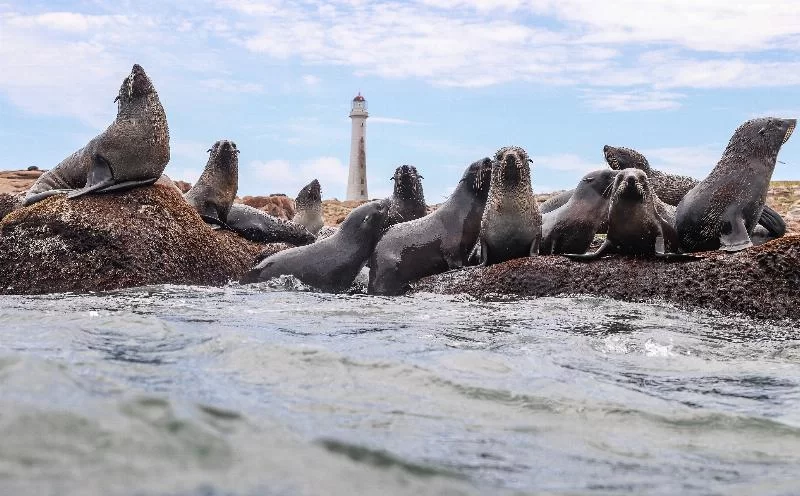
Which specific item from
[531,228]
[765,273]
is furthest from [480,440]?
[531,228]

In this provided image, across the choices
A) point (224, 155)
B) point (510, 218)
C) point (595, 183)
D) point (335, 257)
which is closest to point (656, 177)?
point (595, 183)

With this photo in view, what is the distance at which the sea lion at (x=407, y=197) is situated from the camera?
40.3ft

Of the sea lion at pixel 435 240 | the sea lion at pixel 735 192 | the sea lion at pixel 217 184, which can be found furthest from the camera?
the sea lion at pixel 217 184

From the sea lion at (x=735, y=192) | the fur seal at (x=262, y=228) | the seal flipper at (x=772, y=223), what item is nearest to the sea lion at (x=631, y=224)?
the sea lion at (x=735, y=192)

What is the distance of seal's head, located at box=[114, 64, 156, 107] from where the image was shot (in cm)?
1180

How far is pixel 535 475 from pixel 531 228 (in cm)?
785

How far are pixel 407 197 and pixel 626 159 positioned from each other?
3.65m

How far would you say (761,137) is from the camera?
34.6 ft

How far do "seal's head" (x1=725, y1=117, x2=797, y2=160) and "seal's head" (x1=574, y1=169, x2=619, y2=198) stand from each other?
137cm

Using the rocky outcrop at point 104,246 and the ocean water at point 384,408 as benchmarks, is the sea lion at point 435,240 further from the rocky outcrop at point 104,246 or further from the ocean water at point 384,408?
the ocean water at point 384,408

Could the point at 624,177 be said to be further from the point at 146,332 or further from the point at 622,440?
the point at 622,440

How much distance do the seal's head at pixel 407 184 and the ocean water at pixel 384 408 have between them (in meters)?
5.81

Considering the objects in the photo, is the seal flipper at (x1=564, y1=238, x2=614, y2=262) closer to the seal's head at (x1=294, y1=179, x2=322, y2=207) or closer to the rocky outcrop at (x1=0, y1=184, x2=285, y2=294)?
the rocky outcrop at (x1=0, y1=184, x2=285, y2=294)

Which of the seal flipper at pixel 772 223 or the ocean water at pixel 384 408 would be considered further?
the seal flipper at pixel 772 223
